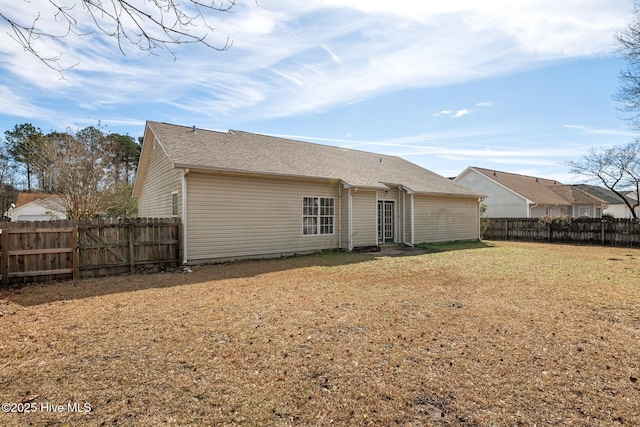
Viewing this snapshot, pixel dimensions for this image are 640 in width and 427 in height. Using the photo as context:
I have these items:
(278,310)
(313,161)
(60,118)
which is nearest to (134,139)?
(60,118)

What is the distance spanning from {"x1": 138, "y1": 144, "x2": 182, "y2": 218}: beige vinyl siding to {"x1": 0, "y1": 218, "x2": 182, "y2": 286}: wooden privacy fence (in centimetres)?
117

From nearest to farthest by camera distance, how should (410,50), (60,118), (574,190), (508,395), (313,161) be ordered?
1. (508,395)
2. (410,50)
3. (313,161)
4. (60,118)
5. (574,190)

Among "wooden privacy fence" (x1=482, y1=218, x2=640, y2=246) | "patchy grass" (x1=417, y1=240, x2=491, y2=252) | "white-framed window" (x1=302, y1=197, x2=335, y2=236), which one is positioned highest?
"white-framed window" (x1=302, y1=197, x2=335, y2=236)

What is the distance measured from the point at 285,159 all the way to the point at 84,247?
7.42 metres

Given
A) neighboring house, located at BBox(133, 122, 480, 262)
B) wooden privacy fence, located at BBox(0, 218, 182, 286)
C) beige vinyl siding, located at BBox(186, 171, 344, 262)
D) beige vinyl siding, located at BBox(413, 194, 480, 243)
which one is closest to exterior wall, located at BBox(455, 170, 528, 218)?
beige vinyl siding, located at BBox(413, 194, 480, 243)

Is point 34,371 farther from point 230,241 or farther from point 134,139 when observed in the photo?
point 134,139

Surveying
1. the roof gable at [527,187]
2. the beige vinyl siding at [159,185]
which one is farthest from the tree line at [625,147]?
the beige vinyl siding at [159,185]

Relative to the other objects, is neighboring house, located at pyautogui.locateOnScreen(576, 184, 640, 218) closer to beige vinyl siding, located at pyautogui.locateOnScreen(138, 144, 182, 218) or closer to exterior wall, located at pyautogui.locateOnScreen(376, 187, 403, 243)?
exterior wall, located at pyautogui.locateOnScreen(376, 187, 403, 243)

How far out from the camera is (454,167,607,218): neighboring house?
25594 mm

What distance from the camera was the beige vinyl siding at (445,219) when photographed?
53.4 ft

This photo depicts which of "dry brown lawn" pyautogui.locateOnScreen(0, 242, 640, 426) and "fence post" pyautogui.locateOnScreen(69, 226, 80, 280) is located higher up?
"fence post" pyautogui.locateOnScreen(69, 226, 80, 280)

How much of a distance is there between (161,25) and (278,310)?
13.6 ft

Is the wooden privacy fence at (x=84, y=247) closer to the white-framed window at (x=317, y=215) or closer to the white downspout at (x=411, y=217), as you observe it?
the white-framed window at (x=317, y=215)

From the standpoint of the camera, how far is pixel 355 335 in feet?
14.1
